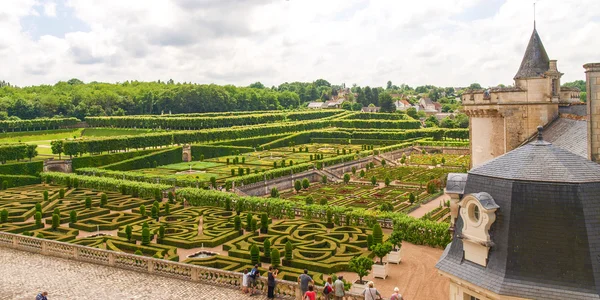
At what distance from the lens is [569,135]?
69.1 ft

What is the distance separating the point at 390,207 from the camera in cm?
3644

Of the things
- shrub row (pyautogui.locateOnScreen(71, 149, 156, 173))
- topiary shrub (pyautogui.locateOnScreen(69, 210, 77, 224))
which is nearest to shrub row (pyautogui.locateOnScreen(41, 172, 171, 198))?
shrub row (pyautogui.locateOnScreen(71, 149, 156, 173))

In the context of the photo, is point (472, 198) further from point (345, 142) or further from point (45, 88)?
point (45, 88)

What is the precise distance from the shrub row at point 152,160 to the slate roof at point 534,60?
138 feet

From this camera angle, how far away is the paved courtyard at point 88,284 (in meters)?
18.9

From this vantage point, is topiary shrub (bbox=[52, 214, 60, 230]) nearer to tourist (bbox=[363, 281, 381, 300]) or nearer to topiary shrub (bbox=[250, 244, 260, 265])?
topiary shrub (bbox=[250, 244, 260, 265])

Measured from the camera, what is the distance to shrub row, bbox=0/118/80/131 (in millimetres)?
87438

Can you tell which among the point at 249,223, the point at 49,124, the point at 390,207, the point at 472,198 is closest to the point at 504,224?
the point at 472,198

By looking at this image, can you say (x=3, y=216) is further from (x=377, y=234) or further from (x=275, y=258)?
(x=377, y=234)

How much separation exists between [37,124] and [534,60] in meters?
85.2

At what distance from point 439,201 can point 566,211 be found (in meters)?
31.9

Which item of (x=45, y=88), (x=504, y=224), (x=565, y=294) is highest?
(x=45, y=88)

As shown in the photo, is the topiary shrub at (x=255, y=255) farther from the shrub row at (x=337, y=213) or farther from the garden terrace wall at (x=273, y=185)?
the garden terrace wall at (x=273, y=185)

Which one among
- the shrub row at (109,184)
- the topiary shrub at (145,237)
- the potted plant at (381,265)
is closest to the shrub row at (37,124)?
the shrub row at (109,184)
